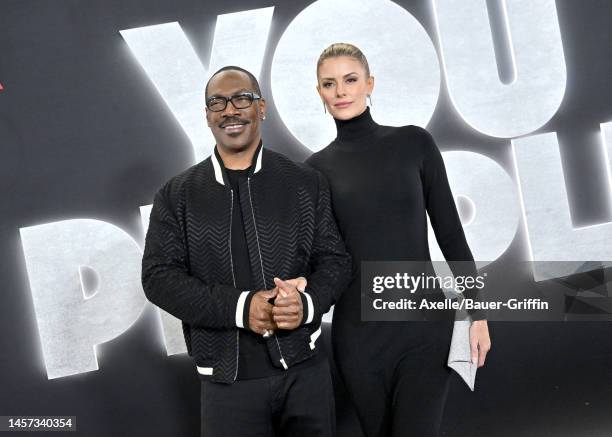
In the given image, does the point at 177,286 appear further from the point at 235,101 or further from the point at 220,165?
the point at 235,101

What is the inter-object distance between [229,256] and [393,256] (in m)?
0.54

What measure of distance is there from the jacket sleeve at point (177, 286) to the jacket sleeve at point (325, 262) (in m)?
0.22

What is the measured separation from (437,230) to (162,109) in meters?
1.50

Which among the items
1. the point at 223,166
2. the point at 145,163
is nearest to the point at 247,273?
the point at 223,166

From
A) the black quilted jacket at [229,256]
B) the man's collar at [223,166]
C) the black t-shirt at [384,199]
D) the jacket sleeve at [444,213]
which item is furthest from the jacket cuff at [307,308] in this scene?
the jacket sleeve at [444,213]

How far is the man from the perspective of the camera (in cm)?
202

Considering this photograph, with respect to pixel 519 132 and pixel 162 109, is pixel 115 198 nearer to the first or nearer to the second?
pixel 162 109

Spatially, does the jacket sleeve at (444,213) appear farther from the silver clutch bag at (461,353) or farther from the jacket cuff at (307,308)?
→ the jacket cuff at (307,308)

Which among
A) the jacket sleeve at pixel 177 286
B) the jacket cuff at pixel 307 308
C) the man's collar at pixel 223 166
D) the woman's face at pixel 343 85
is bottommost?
the jacket cuff at pixel 307 308

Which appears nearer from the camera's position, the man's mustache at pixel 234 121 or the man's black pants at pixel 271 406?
the man's black pants at pixel 271 406

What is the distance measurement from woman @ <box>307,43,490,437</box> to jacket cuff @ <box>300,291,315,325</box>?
0.28 m

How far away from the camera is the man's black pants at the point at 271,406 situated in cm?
205

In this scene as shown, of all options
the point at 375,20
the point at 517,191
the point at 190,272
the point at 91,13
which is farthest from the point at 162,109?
the point at 517,191

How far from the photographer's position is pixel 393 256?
2.25 m
